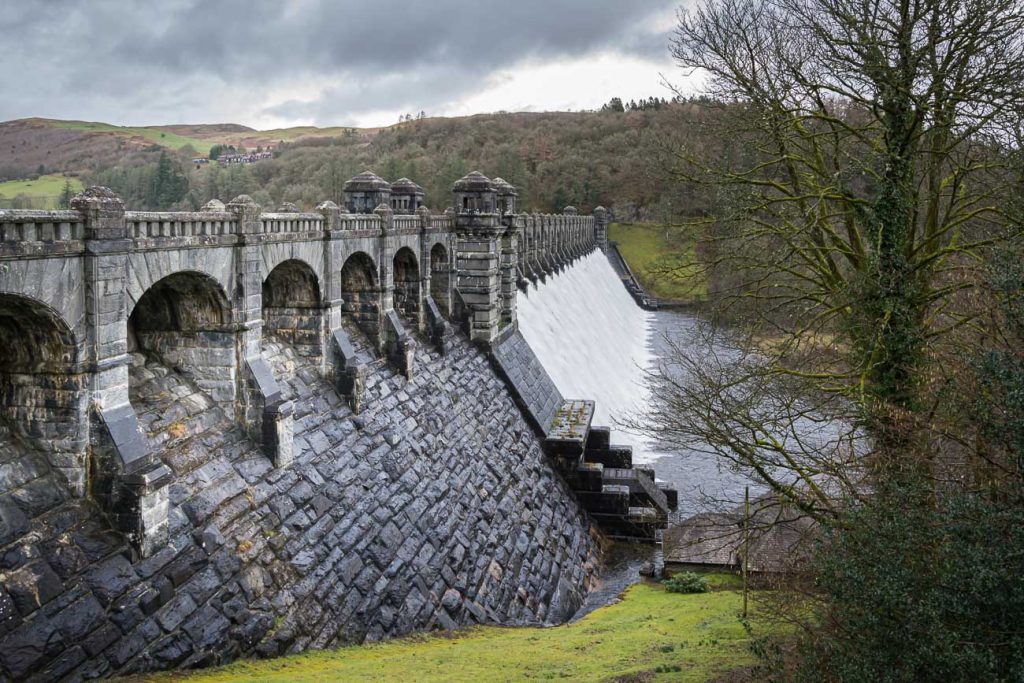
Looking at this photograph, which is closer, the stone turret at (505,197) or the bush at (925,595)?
the bush at (925,595)

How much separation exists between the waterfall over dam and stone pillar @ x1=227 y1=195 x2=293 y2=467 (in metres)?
14.1

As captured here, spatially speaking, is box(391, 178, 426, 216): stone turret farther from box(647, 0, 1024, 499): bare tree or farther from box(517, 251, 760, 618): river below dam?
box(647, 0, 1024, 499): bare tree

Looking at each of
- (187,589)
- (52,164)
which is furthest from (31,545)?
(52,164)

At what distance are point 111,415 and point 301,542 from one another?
4.42m

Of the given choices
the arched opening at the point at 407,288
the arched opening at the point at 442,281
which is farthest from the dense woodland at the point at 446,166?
the arched opening at the point at 407,288

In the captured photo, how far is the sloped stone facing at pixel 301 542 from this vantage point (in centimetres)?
1020

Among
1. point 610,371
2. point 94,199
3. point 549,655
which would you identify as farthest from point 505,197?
point 94,199

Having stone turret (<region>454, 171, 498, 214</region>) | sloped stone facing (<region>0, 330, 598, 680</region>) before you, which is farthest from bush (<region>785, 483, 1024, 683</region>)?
stone turret (<region>454, 171, 498, 214</region>)

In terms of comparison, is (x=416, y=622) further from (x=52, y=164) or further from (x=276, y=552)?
(x=52, y=164)

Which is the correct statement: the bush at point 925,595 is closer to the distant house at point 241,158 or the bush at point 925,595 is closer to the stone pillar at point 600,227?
the stone pillar at point 600,227

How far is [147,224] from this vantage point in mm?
12477

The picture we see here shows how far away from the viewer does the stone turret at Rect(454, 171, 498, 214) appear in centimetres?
A: 3053

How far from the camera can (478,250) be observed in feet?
101

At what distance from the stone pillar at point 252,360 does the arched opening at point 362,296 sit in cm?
744
